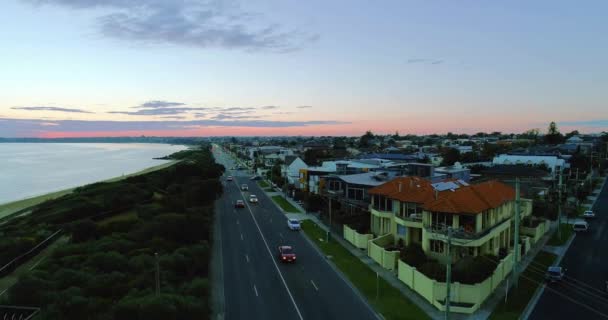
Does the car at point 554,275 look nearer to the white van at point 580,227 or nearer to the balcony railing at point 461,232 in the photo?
the balcony railing at point 461,232

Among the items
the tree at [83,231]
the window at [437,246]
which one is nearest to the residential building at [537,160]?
the window at [437,246]

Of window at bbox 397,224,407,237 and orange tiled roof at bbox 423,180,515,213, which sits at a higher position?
orange tiled roof at bbox 423,180,515,213

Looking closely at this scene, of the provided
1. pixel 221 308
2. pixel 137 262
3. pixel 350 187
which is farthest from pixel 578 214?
pixel 137 262

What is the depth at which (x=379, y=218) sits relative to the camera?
138 feet

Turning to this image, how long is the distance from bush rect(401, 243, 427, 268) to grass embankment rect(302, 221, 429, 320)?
7.60 feet

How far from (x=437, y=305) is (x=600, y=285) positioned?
1328cm

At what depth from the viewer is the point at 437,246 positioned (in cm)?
3278

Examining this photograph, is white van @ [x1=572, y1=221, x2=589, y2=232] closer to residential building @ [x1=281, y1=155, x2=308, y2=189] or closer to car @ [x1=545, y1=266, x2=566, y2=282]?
car @ [x1=545, y1=266, x2=566, y2=282]

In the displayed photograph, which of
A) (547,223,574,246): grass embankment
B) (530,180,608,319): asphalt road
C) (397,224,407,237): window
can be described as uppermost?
(397,224,407,237): window

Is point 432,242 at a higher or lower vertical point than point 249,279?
higher

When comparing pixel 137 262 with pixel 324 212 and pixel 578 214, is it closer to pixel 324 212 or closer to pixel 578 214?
pixel 324 212

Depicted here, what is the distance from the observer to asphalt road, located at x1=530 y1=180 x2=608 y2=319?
25266 millimetres

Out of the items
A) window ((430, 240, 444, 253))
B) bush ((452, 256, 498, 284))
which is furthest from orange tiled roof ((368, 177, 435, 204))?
bush ((452, 256, 498, 284))

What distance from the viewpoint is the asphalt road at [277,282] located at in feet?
83.8
